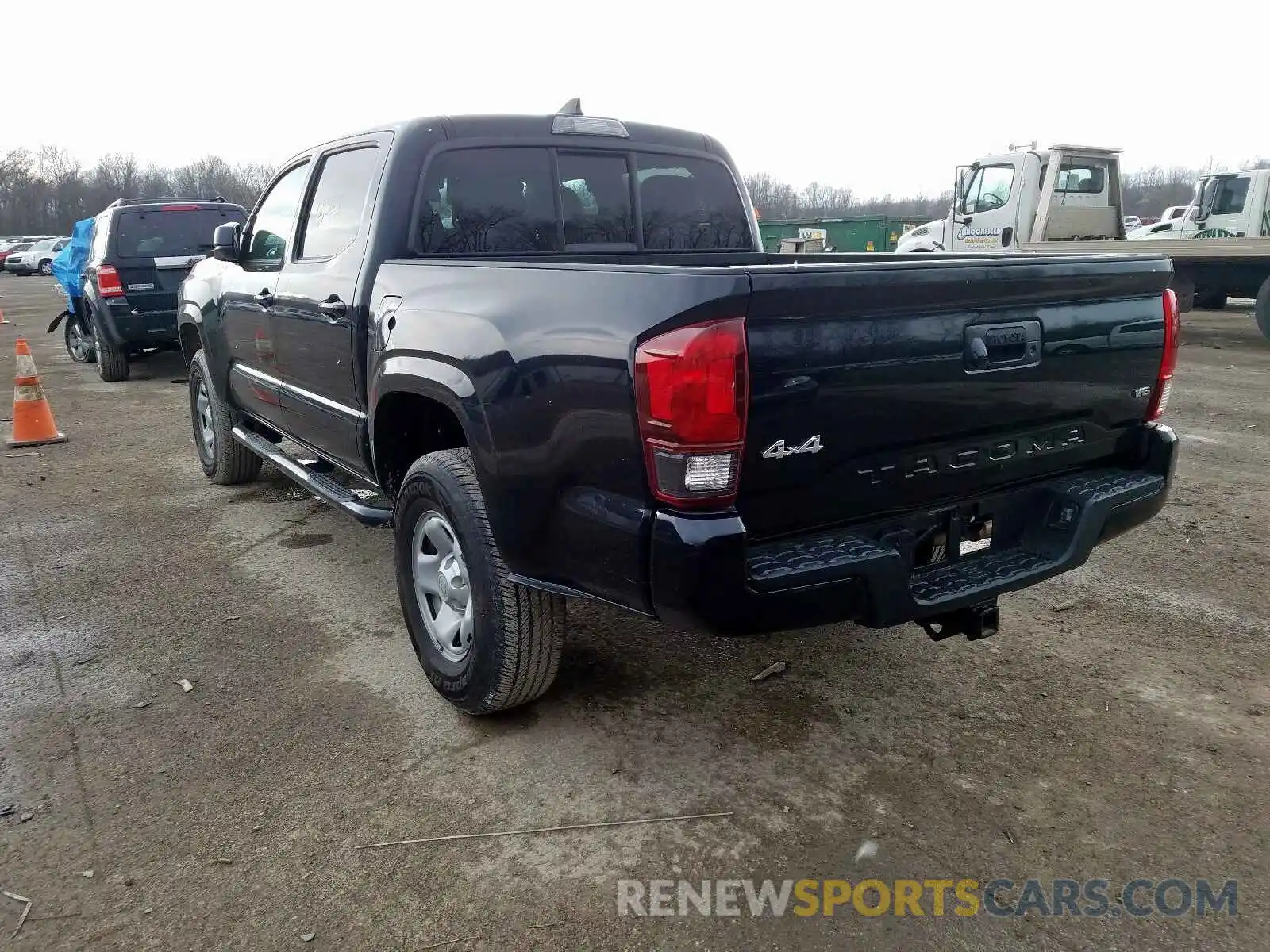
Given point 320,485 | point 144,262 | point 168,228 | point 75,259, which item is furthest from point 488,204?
point 75,259

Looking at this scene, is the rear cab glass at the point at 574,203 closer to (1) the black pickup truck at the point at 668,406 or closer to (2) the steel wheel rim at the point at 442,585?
(1) the black pickup truck at the point at 668,406

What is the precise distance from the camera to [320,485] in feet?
14.2

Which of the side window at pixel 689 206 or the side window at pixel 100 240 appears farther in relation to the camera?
the side window at pixel 100 240

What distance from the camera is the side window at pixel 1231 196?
1662 centimetres

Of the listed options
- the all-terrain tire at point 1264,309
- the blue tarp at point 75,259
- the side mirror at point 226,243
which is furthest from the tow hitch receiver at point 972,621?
the blue tarp at point 75,259

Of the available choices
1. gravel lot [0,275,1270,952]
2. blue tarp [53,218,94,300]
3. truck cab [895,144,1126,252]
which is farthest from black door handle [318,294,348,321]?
truck cab [895,144,1126,252]

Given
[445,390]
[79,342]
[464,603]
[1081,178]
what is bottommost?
[79,342]

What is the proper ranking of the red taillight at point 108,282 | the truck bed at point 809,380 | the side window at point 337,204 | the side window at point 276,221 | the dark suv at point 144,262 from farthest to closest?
the dark suv at point 144,262, the red taillight at point 108,282, the side window at point 276,221, the side window at point 337,204, the truck bed at point 809,380

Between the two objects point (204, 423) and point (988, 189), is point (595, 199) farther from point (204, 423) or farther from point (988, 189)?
point (988, 189)

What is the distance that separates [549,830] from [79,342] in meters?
13.2

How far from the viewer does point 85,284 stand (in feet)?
36.2

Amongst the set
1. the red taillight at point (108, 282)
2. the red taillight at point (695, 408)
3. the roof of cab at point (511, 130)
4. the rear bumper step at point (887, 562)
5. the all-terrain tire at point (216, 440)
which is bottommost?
→ the all-terrain tire at point (216, 440)

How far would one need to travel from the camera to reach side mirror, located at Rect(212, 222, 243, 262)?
4.99 meters

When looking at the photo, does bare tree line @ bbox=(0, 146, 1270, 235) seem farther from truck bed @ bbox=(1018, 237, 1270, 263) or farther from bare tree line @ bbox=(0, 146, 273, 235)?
truck bed @ bbox=(1018, 237, 1270, 263)
